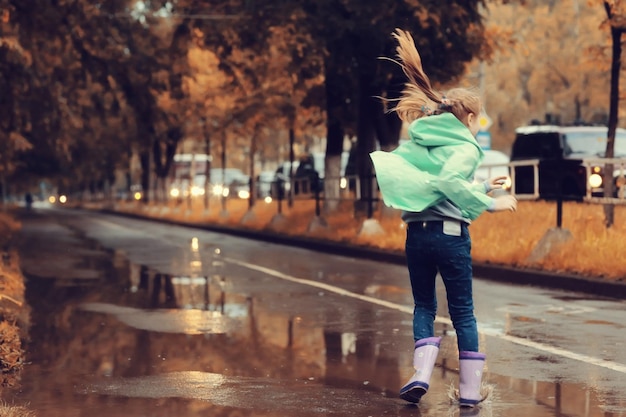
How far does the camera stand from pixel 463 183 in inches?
295

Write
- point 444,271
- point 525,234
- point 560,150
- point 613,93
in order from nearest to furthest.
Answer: point 444,271
point 525,234
point 613,93
point 560,150

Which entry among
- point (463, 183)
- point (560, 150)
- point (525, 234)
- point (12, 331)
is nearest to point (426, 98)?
point (463, 183)

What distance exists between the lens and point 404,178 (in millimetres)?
7652

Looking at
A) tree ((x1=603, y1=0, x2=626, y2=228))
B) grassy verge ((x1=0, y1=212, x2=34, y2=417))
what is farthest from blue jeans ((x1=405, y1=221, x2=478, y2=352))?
tree ((x1=603, y1=0, x2=626, y2=228))

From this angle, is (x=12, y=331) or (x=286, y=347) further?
(x=286, y=347)

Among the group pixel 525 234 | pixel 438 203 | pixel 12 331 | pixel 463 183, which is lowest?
pixel 12 331

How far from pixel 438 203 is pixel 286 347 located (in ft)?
10.7

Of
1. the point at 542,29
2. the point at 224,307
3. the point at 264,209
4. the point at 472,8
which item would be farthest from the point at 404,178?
the point at 542,29

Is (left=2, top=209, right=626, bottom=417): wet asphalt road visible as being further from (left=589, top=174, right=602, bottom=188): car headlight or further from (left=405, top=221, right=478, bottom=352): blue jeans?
(left=589, top=174, right=602, bottom=188): car headlight

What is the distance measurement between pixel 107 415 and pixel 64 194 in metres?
155

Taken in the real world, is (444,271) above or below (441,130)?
below

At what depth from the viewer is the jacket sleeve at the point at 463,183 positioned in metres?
7.49

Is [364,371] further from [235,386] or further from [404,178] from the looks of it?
[404,178]

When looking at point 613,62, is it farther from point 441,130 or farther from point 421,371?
point 421,371
